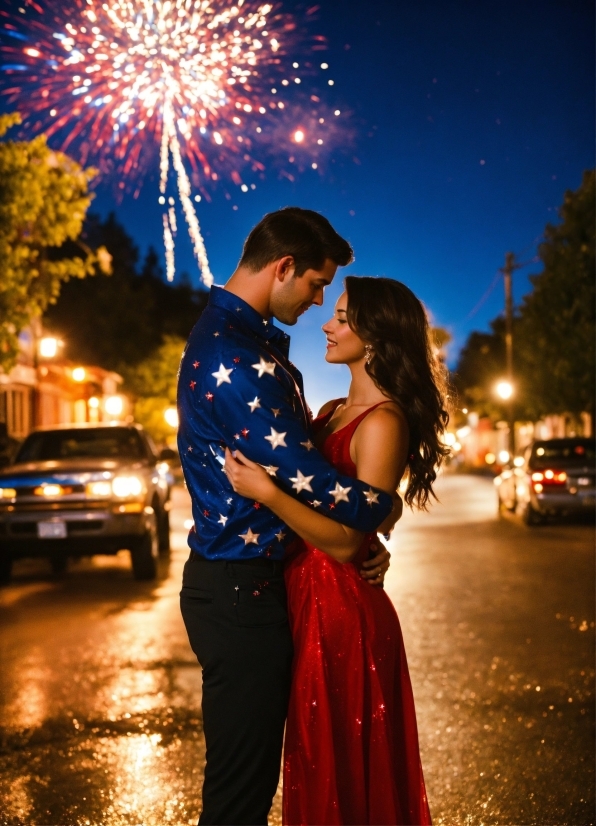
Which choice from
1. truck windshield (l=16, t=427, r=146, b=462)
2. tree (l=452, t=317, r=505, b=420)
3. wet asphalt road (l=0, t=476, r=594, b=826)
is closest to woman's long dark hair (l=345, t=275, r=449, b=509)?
wet asphalt road (l=0, t=476, r=594, b=826)

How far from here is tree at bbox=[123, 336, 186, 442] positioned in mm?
52625

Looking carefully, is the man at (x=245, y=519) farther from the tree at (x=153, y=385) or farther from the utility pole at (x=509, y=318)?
the tree at (x=153, y=385)

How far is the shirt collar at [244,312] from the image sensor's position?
2990 mm

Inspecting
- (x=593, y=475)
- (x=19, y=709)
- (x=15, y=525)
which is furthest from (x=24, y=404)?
(x=19, y=709)

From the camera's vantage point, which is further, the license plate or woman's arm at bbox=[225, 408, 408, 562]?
the license plate

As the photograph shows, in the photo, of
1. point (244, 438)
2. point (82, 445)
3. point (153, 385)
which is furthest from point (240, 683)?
point (153, 385)

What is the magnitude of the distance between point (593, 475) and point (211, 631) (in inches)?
660

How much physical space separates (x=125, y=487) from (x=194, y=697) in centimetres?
555

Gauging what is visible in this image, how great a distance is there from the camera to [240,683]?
283 cm

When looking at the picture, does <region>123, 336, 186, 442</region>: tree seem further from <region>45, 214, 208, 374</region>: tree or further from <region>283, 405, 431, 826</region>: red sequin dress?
<region>283, 405, 431, 826</region>: red sequin dress

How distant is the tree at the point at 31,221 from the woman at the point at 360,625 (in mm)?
15262

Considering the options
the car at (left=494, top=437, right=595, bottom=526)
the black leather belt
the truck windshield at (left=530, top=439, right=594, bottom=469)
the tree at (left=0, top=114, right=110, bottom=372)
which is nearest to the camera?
the black leather belt

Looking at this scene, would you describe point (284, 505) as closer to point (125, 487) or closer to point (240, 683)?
point (240, 683)

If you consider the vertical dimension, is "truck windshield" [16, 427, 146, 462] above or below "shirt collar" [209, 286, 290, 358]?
below
